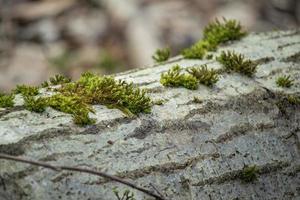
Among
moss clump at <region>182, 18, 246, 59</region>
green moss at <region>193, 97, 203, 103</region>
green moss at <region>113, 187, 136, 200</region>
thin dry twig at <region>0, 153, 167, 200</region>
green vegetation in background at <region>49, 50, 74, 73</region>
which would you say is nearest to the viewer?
thin dry twig at <region>0, 153, 167, 200</region>

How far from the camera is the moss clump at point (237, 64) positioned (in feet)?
9.37

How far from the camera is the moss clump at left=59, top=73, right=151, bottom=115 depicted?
2.34m

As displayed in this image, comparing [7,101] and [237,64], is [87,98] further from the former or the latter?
[237,64]

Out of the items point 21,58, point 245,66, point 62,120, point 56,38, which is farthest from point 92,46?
point 62,120

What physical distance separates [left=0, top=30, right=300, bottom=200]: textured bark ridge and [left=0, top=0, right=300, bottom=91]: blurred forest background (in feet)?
13.2

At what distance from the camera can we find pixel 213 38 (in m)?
3.35

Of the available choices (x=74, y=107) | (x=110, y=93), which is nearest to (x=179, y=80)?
(x=110, y=93)

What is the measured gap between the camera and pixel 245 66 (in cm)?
286

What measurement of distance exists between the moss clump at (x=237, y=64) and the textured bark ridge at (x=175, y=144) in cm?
5

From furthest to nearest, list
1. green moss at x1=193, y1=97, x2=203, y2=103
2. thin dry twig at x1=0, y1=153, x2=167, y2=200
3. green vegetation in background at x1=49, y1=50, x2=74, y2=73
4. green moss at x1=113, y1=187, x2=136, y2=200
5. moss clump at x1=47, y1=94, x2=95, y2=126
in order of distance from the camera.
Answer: green vegetation in background at x1=49, y1=50, x2=74, y2=73 < green moss at x1=193, y1=97, x2=203, y2=103 < moss clump at x1=47, y1=94, x2=95, y2=126 < green moss at x1=113, y1=187, x2=136, y2=200 < thin dry twig at x1=0, y1=153, x2=167, y2=200

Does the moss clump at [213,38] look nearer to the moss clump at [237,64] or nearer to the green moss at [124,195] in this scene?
the moss clump at [237,64]

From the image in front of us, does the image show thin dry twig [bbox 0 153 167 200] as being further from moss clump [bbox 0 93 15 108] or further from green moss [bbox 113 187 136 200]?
moss clump [bbox 0 93 15 108]

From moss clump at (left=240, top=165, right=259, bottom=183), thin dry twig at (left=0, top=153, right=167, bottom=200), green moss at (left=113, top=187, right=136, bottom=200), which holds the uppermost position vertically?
thin dry twig at (left=0, top=153, right=167, bottom=200)

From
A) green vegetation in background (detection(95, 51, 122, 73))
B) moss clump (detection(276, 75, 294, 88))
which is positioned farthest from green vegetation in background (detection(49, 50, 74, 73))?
moss clump (detection(276, 75, 294, 88))
